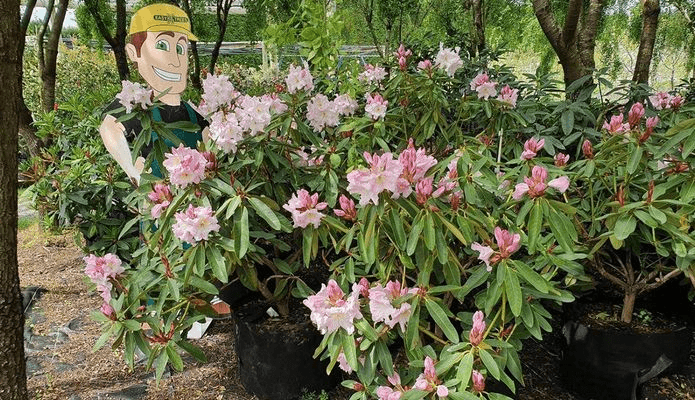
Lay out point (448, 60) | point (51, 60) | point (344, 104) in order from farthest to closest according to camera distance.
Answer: point (51, 60), point (448, 60), point (344, 104)

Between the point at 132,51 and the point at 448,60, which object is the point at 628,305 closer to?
the point at 448,60

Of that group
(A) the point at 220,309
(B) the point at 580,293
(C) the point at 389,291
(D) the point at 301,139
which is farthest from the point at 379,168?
(A) the point at 220,309

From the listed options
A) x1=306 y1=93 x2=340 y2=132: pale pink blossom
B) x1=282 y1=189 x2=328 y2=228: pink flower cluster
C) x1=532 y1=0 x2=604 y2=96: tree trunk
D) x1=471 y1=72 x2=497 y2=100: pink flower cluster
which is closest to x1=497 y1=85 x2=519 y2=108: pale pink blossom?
x1=471 y1=72 x2=497 y2=100: pink flower cluster

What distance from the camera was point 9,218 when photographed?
163cm

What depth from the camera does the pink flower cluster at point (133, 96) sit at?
6.30ft

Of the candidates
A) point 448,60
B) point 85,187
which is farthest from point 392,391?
point 85,187

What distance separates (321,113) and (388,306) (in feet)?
3.17

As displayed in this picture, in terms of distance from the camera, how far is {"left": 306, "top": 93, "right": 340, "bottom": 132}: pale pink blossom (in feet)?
7.00

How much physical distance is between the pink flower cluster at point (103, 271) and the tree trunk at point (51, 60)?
113 inches

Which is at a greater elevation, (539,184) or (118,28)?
(118,28)

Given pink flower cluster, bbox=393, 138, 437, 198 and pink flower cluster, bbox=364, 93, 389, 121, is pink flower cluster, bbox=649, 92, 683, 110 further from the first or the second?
pink flower cluster, bbox=393, 138, 437, 198

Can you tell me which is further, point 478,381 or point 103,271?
point 103,271

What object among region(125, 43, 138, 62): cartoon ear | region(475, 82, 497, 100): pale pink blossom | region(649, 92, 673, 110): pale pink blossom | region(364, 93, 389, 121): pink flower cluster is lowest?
region(649, 92, 673, 110): pale pink blossom

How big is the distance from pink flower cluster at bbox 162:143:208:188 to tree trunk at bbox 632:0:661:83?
2966mm
